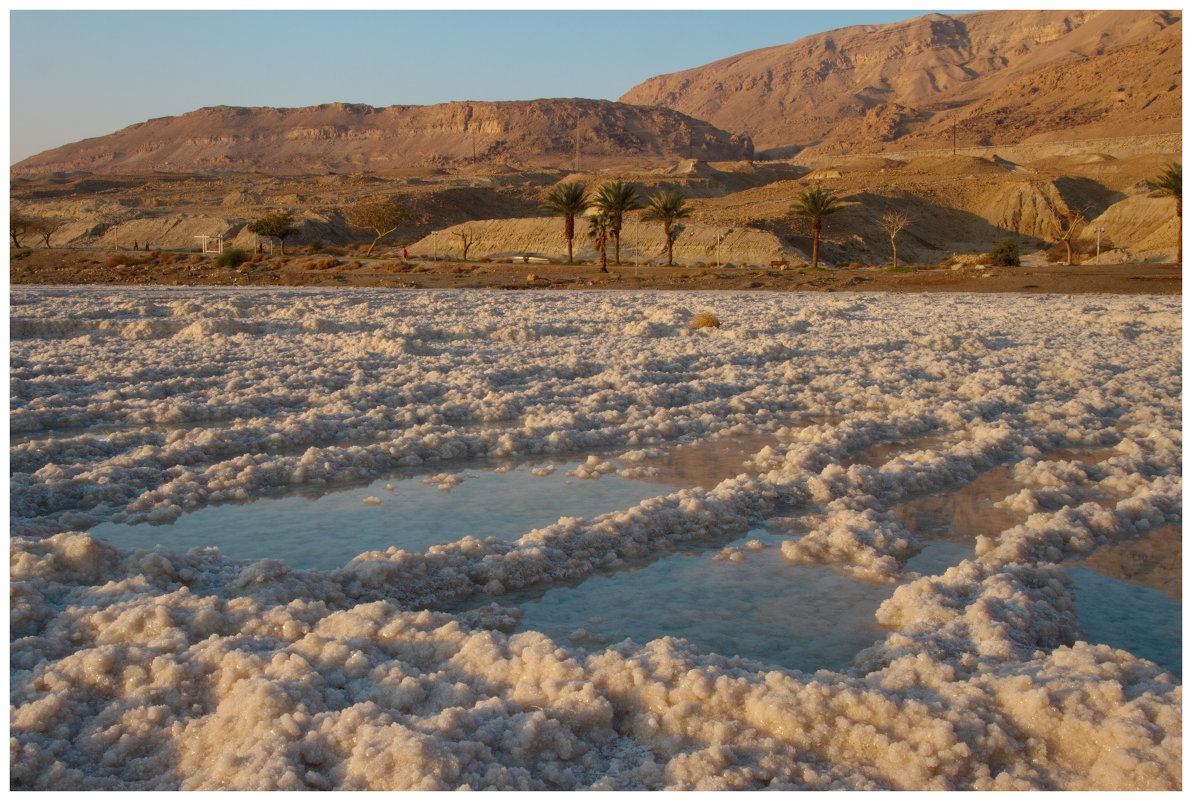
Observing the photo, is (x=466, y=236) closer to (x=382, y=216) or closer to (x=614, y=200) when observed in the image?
(x=382, y=216)

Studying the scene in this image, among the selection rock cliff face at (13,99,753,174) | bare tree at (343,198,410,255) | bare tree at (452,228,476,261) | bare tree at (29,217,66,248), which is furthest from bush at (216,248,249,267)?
rock cliff face at (13,99,753,174)

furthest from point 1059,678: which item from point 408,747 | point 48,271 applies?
point 48,271

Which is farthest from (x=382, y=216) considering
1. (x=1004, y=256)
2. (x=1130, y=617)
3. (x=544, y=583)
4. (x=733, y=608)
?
(x=1130, y=617)

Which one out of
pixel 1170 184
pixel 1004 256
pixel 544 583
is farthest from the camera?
pixel 1004 256

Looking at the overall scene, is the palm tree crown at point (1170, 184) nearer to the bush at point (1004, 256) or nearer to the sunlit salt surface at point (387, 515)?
the bush at point (1004, 256)

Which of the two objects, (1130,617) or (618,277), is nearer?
(1130,617)

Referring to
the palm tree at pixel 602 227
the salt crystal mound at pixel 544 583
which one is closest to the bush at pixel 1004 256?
the palm tree at pixel 602 227

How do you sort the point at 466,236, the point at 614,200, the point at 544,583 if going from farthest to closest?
the point at 466,236 < the point at 614,200 < the point at 544,583
